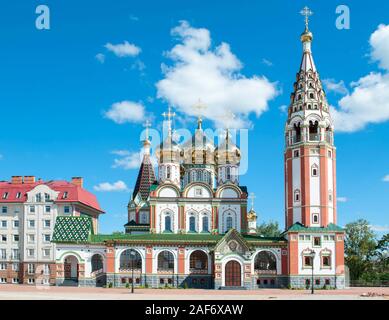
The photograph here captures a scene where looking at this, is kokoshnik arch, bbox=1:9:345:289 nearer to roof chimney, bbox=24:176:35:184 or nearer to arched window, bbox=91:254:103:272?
arched window, bbox=91:254:103:272

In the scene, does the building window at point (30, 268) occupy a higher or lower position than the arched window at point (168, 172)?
lower

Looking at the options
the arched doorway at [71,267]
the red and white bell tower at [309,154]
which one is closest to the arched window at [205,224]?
the red and white bell tower at [309,154]

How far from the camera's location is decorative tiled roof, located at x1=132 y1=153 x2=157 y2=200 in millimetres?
82938

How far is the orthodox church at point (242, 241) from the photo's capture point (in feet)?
205

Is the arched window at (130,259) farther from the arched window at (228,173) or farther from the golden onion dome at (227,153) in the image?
the golden onion dome at (227,153)

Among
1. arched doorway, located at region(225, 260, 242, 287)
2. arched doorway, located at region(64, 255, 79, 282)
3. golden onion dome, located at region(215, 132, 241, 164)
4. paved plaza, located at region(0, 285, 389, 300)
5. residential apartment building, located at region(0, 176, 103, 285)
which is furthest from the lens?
residential apartment building, located at region(0, 176, 103, 285)

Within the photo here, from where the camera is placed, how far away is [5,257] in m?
75.6

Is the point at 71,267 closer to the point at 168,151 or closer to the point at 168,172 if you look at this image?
the point at 168,172

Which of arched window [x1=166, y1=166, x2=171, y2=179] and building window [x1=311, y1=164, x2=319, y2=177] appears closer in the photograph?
building window [x1=311, y1=164, x2=319, y2=177]

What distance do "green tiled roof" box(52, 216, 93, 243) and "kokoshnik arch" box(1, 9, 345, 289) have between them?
0.10m

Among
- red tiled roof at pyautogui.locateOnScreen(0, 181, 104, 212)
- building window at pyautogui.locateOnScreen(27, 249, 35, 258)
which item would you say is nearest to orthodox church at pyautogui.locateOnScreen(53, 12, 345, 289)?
building window at pyautogui.locateOnScreen(27, 249, 35, 258)

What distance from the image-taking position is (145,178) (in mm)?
84688

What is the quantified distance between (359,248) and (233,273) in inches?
872
